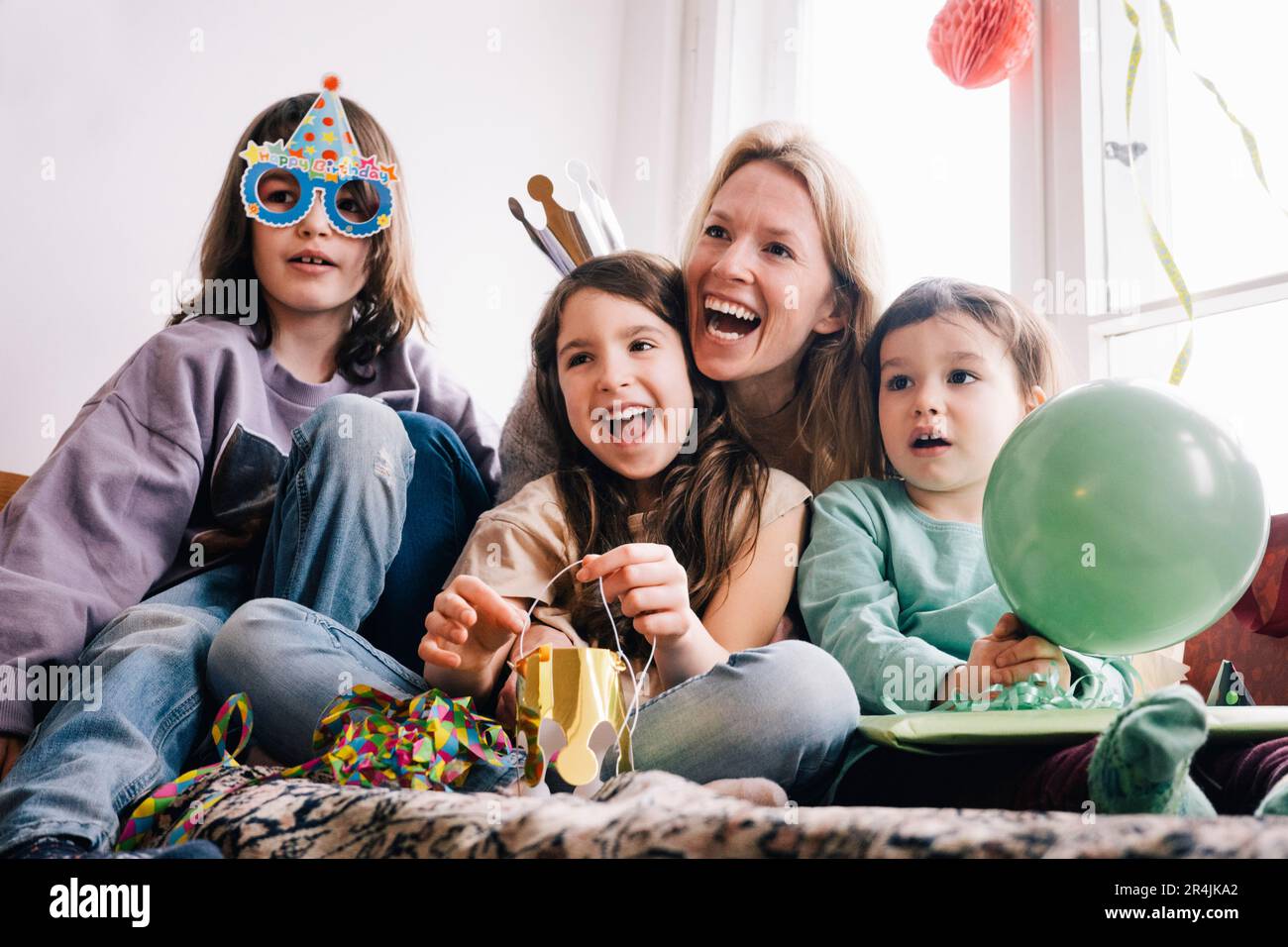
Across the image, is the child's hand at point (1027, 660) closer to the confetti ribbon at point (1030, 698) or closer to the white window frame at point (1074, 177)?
the confetti ribbon at point (1030, 698)

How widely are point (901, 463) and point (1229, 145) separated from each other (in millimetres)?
839

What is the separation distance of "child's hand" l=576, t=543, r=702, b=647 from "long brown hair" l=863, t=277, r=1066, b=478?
0.44 metres

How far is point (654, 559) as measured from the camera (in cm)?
88

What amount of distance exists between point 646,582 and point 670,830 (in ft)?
1.09

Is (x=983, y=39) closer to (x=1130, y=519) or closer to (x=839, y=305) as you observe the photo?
(x=839, y=305)

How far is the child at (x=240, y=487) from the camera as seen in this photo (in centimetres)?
91

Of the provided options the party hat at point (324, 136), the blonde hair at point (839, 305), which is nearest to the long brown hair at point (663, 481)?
the blonde hair at point (839, 305)

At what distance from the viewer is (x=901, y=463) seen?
3.86 feet

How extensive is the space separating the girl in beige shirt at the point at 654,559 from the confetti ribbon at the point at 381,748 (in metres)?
0.06
